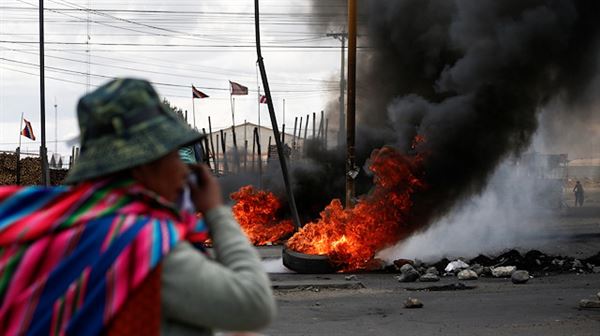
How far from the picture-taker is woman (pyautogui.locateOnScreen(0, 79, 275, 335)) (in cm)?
164

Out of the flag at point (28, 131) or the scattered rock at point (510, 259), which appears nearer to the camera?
the scattered rock at point (510, 259)

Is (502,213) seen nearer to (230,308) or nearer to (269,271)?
(269,271)

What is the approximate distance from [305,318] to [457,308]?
184cm

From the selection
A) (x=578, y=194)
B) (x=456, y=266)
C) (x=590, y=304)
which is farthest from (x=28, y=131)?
(x=590, y=304)

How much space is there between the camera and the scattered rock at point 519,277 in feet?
40.1

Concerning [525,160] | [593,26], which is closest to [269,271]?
[593,26]

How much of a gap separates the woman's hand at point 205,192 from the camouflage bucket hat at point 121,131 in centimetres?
12

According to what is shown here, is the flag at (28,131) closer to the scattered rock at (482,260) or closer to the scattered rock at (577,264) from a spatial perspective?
the scattered rock at (482,260)

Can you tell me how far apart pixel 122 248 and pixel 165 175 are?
0.80ft

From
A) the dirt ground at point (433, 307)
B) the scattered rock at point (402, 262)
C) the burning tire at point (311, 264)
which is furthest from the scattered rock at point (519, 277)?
the burning tire at point (311, 264)

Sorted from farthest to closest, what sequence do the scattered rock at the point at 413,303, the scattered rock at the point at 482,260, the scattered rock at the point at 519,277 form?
the scattered rock at the point at 482,260 → the scattered rock at the point at 519,277 → the scattered rock at the point at 413,303

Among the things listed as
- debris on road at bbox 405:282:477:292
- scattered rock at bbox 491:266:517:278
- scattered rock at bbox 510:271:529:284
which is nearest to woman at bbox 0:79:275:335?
debris on road at bbox 405:282:477:292

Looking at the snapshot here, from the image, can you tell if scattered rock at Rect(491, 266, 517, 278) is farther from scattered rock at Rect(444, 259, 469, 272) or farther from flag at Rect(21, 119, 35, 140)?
flag at Rect(21, 119, 35, 140)

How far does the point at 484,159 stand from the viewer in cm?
1703
